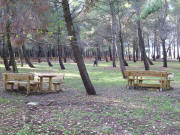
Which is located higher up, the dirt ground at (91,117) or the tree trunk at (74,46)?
the tree trunk at (74,46)

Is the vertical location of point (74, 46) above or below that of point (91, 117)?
above

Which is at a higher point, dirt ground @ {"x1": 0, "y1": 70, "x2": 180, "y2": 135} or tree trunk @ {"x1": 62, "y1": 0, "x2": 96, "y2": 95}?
tree trunk @ {"x1": 62, "y1": 0, "x2": 96, "y2": 95}

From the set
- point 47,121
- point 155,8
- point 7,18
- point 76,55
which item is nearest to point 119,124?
point 47,121

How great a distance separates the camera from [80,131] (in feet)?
15.4

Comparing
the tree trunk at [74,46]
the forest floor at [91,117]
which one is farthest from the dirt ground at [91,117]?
the tree trunk at [74,46]

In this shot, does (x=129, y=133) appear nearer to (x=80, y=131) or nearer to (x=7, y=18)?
(x=80, y=131)

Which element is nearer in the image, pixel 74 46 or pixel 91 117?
pixel 91 117

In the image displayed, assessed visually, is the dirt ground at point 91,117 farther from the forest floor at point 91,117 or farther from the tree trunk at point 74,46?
the tree trunk at point 74,46

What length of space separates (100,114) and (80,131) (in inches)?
56.4

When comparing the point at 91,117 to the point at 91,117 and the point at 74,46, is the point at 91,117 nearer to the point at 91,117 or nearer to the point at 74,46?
the point at 91,117

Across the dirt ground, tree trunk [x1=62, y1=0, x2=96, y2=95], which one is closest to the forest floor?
the dirt ground

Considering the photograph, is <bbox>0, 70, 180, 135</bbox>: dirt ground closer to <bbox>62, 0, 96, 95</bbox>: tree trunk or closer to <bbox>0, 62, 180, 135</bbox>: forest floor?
<bbox>0, 62, 180, 135</bbox>: forest floor

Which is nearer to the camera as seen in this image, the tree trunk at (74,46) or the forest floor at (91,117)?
the forest floor at (91,117)

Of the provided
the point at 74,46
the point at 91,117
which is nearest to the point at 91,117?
the point at 91,117
